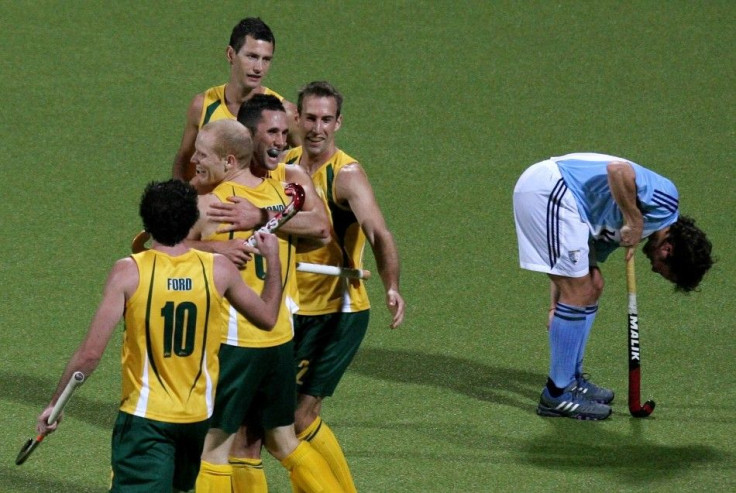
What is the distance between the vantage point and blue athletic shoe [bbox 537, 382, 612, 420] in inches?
269

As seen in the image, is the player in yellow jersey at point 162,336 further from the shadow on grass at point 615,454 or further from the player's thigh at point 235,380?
the shadow on grass at point 615,454

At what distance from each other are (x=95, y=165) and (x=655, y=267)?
203 inches

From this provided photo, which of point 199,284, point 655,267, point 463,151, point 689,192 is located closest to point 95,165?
point 463,151

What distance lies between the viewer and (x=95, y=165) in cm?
1070

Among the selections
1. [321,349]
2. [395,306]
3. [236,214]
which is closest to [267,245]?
[236,214]

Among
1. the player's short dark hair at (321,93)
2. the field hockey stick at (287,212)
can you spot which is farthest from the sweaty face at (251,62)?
the field hockey stick at (287,212)

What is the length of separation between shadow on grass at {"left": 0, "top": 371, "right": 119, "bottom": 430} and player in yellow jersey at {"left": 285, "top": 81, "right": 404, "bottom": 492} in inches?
58.9

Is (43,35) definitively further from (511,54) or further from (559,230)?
(559,230)

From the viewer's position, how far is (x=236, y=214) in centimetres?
477

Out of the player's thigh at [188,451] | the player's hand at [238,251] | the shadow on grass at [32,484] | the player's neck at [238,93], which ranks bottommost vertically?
the shadow on grass at [32,484]

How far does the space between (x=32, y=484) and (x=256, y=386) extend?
4.71ft

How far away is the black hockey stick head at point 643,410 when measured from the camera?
6840 millimetres

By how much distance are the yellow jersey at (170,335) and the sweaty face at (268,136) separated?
0.72 meters

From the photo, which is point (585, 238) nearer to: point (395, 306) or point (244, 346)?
point (395, 306)
